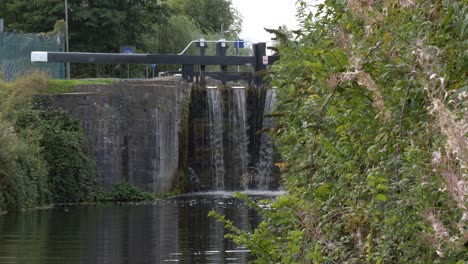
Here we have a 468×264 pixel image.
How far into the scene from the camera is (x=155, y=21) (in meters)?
54.5

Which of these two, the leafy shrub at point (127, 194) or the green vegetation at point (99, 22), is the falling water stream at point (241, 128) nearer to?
the leafy shrub at point (127, 194)

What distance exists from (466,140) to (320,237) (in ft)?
10.1

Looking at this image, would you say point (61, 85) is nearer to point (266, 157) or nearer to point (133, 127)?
point (133, 127)

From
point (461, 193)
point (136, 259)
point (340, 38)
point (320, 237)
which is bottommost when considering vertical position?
point (136, 259)

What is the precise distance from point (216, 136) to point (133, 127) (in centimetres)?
386

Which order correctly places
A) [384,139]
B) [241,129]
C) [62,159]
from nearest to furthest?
[384,139], [62,159], [241,129]

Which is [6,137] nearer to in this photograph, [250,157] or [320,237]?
[250,157]

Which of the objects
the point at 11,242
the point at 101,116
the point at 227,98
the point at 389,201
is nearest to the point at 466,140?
the point at 389,201

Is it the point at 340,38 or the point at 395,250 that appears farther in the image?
the point at 340,38

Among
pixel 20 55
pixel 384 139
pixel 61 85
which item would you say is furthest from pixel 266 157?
pixel 384 139

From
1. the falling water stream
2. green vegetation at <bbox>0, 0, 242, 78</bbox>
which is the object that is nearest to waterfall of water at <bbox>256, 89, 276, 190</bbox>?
the falling water stream

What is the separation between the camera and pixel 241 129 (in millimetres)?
37406

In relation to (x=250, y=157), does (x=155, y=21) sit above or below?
above

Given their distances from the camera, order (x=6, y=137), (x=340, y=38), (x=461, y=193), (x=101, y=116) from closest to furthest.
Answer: (x=461, y=193), (x=340, y=38), (x=6, y=137), (x=101, y=116)
